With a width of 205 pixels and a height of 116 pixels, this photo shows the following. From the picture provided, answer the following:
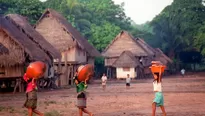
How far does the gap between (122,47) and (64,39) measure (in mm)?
14600

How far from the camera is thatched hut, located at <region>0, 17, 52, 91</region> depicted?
22625mm

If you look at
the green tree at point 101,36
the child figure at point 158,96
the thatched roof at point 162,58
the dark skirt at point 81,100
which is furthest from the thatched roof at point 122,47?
the dark skirt at point 81,100

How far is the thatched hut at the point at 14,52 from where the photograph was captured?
22625 mm

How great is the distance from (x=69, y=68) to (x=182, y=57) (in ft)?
111

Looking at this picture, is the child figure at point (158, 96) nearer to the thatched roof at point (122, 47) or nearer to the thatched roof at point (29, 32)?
the thatched roof at point (29, 32)

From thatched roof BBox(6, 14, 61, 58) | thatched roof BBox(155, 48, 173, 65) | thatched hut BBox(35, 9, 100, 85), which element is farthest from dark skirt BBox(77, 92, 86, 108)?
thatched roof BBox(155, 48, 173, 65)

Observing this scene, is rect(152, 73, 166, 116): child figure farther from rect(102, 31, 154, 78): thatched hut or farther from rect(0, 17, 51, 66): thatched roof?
rect(102, 31, 154, 78): thatched hut

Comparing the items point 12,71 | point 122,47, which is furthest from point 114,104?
point 122,47

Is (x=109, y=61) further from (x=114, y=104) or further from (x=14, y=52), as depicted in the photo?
(x=114, y=104)

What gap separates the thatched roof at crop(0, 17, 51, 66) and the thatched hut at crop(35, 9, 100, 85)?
7612mm

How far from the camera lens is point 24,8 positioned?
37.1 metres

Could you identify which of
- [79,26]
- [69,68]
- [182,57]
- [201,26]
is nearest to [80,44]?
[69,68]

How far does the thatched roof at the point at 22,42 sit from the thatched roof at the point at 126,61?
18957mm

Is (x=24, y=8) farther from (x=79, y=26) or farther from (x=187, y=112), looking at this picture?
(x=187, y=112)
